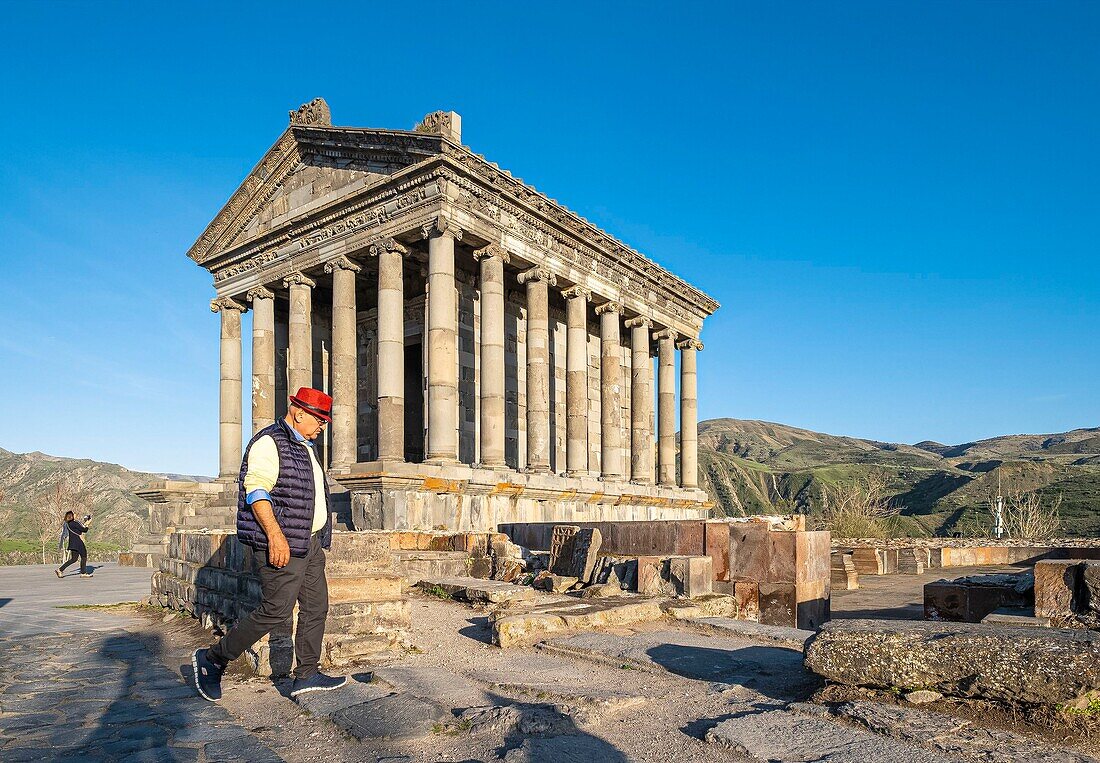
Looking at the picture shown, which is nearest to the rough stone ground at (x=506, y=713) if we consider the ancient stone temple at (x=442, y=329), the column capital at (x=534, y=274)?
the ancient stone temple at (x=442, y=329)

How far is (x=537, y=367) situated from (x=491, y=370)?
2.44 metres

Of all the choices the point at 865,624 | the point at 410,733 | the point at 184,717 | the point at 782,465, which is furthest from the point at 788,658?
the point at 782,465

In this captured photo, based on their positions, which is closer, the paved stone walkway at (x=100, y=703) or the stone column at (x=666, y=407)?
the paved stone walkway at (x=100, y=703)

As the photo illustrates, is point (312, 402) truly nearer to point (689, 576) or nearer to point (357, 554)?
point (357, 554)

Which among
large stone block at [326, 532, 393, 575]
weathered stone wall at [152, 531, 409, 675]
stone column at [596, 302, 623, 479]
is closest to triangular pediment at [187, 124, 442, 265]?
stone column at [596, 302, 623, 479]

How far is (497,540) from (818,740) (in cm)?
842

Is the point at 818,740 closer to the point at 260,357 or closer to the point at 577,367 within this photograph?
the point at 577,367

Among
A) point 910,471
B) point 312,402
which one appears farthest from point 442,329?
point 910,471

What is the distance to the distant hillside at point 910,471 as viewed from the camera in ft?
203

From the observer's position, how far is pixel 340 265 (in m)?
19.9

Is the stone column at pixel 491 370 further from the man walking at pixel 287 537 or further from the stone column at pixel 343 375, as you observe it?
the man walking at pixel 287 537

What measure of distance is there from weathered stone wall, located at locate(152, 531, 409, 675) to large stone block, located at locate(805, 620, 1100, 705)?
3.12 metres

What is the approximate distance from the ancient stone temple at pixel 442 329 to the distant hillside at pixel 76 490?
22.6 m

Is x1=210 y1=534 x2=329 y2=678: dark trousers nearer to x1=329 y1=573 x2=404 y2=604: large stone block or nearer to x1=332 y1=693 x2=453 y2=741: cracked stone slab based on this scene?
x1=332 y1=693 x2=453 y2=741: cracked stone slab
